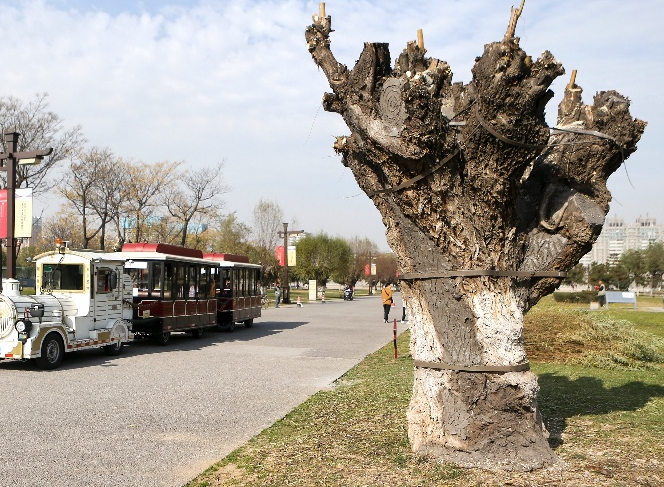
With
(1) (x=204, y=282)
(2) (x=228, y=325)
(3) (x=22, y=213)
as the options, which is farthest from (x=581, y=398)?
(2) (x=228, y=325)

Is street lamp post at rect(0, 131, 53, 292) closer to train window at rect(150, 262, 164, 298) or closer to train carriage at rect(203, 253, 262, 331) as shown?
train window at rect(150, 262, 164, 298)

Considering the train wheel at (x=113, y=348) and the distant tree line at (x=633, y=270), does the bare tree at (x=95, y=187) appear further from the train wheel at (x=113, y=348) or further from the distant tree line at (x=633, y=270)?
the distant tree line at (x=633, y=270)

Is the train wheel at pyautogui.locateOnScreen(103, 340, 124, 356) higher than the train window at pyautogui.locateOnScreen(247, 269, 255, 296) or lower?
lower

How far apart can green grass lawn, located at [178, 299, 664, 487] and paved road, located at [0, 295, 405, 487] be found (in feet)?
1.75

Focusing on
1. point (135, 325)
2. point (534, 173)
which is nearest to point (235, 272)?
point (135, 325)

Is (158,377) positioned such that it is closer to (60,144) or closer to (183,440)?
(183,440)

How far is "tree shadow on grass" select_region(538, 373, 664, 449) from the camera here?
8227 mm

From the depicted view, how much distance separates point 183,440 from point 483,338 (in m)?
3.63

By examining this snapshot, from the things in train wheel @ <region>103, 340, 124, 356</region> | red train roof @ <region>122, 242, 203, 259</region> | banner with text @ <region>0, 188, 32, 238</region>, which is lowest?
train wheel @ <region>103, 340, 124, 356</region>

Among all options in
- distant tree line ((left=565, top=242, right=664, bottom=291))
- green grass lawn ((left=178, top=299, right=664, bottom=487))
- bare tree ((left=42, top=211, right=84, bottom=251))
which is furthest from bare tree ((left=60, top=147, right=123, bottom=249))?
distant tree line ((left=565, top=242, right=664, bottom=291))

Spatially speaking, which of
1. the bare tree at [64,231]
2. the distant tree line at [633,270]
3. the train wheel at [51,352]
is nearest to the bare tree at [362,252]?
the distant tree line at [633,270]

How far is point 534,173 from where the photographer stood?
696 centimetres

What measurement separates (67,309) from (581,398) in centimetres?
1068

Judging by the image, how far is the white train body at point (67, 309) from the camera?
12797mm
